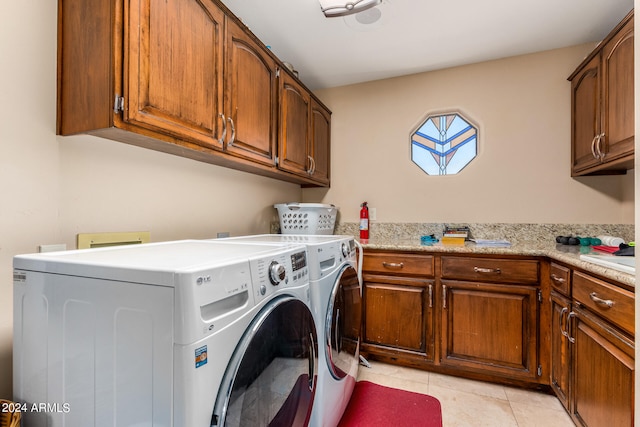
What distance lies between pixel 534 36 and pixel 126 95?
254 centimetres

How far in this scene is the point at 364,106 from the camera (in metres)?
2.78

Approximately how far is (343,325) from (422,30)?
1942mm

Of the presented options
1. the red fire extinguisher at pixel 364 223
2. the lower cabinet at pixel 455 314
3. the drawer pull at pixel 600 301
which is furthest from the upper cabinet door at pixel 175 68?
the drawer pull at pixel 600 301

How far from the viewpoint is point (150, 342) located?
607 mm

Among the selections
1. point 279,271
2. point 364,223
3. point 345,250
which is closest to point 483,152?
point 364,223

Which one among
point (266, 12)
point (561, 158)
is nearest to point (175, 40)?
point (266, 12)

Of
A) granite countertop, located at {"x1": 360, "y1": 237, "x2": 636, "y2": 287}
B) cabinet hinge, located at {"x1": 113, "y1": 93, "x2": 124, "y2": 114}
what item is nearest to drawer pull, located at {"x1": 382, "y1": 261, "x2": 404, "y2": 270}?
granite countertop, located at {"x1": 360, "y1": 237, "x2": 636, "y2": 287}

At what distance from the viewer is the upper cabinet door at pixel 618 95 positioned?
1.55 metres

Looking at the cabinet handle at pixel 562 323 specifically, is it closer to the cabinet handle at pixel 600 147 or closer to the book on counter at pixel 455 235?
the book on counter at pixel 455 235

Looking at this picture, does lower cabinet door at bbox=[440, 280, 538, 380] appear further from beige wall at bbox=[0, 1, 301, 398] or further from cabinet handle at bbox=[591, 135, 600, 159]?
beige wall at bbox=[0, 1, 301, 398]

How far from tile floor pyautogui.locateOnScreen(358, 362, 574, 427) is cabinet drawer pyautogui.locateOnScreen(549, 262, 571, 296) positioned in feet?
2.17

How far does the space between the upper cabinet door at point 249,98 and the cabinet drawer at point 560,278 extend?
1.74 metres

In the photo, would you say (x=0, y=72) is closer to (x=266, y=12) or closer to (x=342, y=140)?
(x=266, y=12)

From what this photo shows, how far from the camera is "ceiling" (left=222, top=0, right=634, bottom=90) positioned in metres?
1.79
